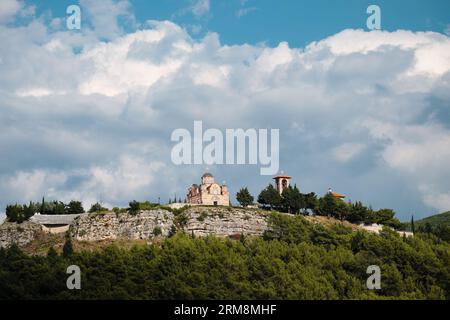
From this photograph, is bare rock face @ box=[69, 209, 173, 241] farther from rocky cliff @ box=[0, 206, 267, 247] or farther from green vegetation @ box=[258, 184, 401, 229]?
green vegetation @ box=[258, 184, 401, 229]

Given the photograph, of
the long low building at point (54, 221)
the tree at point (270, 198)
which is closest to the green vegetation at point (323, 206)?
the tree at point (270, 198)

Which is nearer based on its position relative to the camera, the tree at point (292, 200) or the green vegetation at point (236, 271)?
the green vegetation at point (236, 271)

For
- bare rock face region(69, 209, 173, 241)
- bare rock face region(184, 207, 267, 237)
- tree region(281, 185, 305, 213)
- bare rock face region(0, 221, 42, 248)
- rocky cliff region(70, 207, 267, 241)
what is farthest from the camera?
tree region(281, 185, 305, 213)

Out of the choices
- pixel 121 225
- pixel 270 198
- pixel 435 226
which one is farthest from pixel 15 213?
pixel 435 226

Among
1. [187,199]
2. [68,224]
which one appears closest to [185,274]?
[68,224]

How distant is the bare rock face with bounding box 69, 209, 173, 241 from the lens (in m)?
74.9

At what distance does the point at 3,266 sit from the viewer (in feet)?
192

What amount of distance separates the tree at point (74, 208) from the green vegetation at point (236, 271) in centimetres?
2328

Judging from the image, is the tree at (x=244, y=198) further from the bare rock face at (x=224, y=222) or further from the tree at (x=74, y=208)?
the tree at (x=74, y=208)

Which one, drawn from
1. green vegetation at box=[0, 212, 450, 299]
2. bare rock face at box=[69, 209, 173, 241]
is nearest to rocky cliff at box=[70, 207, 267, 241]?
bare rock face at box=[69, 209, 173, 241]

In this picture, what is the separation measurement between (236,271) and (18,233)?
101 ft

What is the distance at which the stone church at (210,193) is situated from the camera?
85938 millimetres

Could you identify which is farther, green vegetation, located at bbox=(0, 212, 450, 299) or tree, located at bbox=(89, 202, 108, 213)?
tree, located at bbox=(89, 202, 108, 213)

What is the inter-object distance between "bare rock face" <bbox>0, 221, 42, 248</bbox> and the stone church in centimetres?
2042
